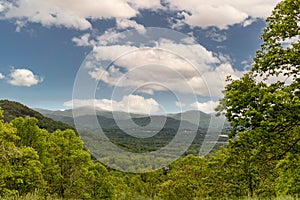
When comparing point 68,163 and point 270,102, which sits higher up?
point 270,102

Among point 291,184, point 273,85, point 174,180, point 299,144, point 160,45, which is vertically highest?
point 160,45

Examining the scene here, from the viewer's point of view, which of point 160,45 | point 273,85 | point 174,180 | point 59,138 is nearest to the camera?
point 273,85

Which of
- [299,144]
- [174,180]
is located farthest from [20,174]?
[174,180]

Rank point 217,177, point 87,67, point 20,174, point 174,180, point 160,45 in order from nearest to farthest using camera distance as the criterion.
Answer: point 87,67, point 20,174, point 160,45, point 217,177, point 174,180

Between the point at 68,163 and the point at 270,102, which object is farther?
the point at 68,163

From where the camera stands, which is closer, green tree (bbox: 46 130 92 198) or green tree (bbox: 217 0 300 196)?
green tree (bbox: 217 0 300 196)

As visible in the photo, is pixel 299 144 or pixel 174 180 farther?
pixel 174 180

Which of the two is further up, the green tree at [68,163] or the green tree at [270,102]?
the green tree at [270,102]

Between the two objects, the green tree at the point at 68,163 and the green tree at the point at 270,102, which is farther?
the green tree at the point at 68,163

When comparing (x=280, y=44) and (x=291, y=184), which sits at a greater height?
(x=280, y=44)

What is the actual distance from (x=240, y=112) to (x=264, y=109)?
204cm

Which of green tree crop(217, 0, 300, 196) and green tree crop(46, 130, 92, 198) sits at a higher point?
green tree crop(217, 0, 300, 196)

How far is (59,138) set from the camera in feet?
142

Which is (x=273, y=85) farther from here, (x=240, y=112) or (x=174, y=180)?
(x=174, y=180)
